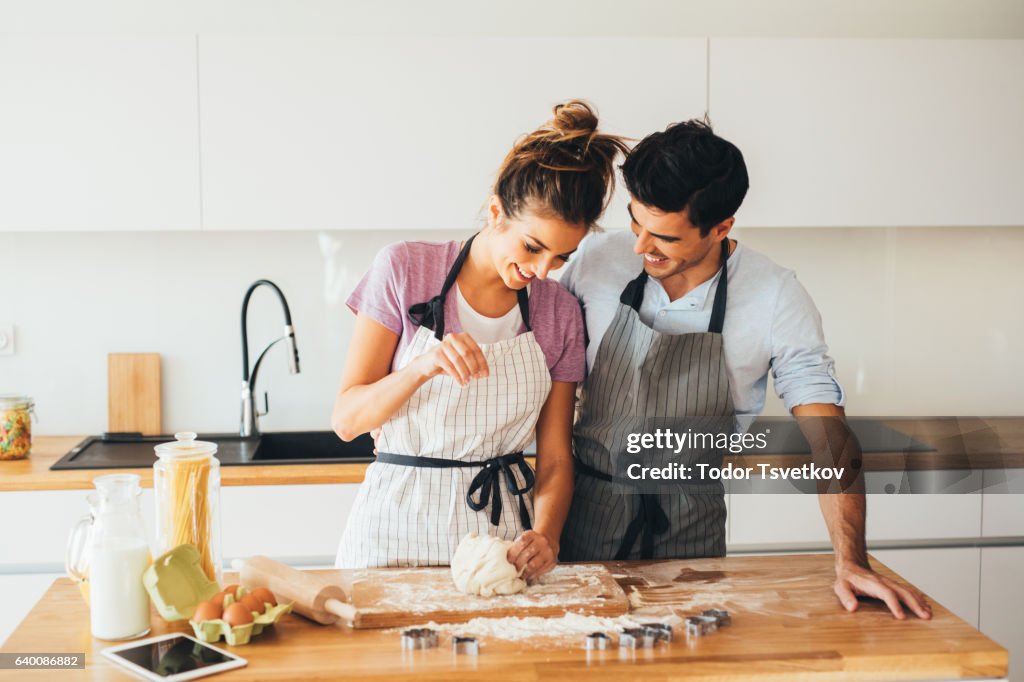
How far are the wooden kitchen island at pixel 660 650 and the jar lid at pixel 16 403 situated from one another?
1381mm

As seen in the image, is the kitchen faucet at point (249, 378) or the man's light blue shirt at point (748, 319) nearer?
the man's light blue shirt at point (748, 319)

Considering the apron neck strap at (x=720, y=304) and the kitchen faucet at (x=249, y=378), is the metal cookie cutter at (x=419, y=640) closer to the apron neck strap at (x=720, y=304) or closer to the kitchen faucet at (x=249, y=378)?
the apron neck strap at (x=720, y=304)

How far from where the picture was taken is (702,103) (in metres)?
2.68

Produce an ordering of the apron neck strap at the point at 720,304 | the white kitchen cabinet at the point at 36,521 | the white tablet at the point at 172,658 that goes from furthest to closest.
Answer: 1. the white kitchen cabinet at the point at 36,521
2. the apron neck strap at the point at 720,304
3. the white tablet at the point at 172,658

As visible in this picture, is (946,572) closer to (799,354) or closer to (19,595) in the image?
(799,354)

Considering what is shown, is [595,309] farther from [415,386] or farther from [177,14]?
[177,14]

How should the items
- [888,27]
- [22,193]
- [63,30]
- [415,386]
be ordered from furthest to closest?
Result: [888,27] < [63,30] < [22,193] < [415,386]

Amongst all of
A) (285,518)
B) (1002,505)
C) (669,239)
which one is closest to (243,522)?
(285,518)

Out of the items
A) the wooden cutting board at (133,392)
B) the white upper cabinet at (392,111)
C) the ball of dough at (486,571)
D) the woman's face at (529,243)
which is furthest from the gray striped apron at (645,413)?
the wooden cutting board at (133,392)

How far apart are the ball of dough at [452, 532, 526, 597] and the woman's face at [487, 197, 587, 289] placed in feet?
1.50

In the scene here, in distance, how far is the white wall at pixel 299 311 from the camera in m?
3.00

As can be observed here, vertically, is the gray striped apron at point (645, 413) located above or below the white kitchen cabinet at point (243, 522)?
above

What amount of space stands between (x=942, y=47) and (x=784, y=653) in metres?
2.06

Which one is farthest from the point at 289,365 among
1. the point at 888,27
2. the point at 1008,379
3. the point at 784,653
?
the point at 1008,379
